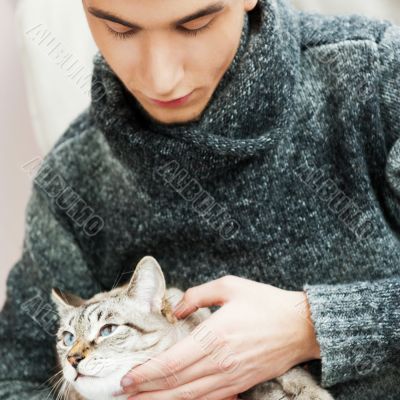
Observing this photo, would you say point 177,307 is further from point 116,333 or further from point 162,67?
point 162,67

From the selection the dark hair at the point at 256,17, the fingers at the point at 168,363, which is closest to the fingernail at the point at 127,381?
the fingers at the point at 168,363

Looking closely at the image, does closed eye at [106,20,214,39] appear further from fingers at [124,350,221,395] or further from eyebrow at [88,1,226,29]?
fingers at [124,350,221,395]

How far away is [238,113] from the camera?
34.2 inches

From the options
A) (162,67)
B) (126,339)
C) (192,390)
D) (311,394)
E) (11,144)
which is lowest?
(311,394)

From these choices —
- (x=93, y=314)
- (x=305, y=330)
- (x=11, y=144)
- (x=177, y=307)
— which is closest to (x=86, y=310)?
(x=93, y=314)

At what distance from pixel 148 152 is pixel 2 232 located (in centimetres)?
86

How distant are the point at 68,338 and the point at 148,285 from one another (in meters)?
0.14

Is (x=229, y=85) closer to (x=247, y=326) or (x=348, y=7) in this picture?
(x=247, y=326)

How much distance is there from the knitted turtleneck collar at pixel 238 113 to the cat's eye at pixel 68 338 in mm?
260

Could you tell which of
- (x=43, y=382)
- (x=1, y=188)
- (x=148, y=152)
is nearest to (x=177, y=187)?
(x=148, y=152)

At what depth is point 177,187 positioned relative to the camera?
943 millimetres

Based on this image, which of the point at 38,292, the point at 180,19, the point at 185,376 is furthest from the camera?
the point at 38,292

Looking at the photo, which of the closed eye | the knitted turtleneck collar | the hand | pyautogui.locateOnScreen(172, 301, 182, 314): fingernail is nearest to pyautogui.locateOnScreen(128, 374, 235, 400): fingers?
the hand

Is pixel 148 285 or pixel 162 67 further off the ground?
pixel 162 67
